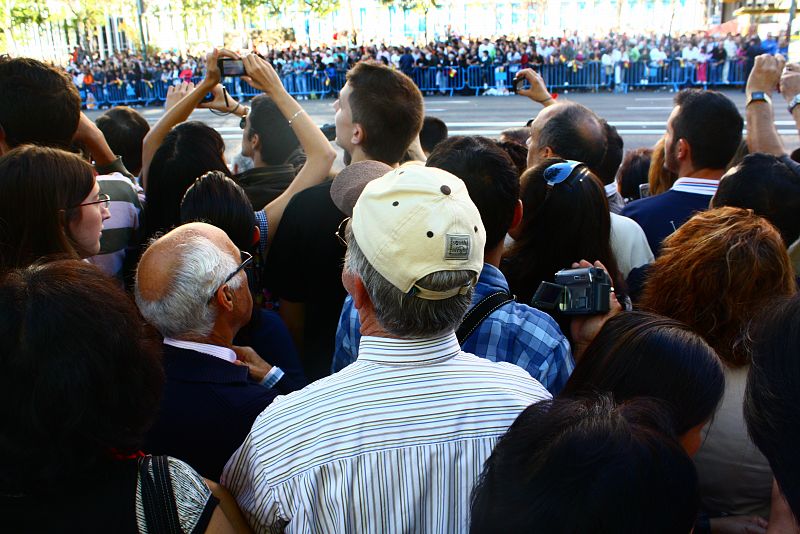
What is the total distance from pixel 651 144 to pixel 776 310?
13.1 meters

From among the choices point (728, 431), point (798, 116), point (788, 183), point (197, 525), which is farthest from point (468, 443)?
point (798, 116)

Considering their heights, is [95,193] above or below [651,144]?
above

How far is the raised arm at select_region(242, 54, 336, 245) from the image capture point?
3.21 meters

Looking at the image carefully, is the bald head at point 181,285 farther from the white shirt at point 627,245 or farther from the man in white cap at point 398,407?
the white shirt at point 627,245

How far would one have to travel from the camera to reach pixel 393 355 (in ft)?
5.22

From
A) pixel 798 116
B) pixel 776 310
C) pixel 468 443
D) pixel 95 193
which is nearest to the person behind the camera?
pixel 776 310

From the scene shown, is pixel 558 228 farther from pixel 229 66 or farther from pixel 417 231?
pixel 229 66

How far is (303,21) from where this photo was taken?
166ft

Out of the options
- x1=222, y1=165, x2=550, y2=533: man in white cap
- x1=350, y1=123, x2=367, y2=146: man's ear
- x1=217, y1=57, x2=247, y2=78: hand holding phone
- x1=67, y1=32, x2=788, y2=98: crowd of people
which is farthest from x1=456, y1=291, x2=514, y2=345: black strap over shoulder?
x1=67, y1=32, x2=788, y2=98: crowd of people

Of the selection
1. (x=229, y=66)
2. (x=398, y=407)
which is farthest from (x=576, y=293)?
(x=229, y=66)

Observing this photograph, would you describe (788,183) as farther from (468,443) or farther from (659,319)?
(468,443)

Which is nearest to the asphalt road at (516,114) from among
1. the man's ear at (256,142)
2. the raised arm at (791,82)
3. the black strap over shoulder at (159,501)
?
the raised arm at (791,82)

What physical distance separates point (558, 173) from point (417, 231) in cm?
122

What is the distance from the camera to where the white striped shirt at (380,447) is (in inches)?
58.7
